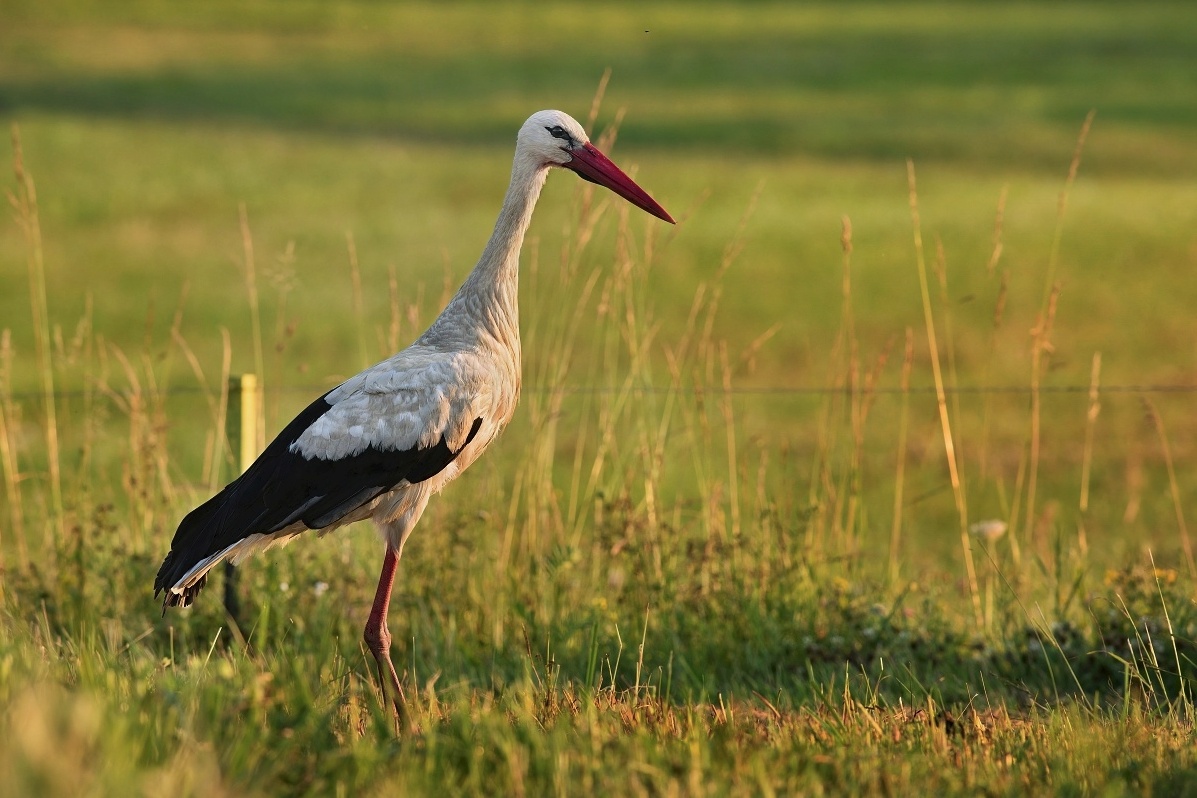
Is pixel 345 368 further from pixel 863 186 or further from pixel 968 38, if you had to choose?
pixel 968 38

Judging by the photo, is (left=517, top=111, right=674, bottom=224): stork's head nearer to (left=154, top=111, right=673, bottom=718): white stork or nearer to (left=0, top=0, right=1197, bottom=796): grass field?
(left=154, top=111, right=673, bottom=718): white stork

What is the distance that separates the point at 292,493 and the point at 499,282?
3.12 feet

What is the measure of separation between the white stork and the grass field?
0.31 metres

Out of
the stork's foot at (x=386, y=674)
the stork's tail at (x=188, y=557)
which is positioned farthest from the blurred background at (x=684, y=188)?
the stork's foot at (x=386, y=674)

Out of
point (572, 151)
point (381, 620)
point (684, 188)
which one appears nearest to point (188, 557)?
point (381, 620)

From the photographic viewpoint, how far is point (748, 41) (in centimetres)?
3347

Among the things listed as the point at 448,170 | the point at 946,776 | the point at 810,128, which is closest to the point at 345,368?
the point at 448,170

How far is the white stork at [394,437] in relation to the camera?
14.8ft

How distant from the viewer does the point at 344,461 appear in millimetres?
4547

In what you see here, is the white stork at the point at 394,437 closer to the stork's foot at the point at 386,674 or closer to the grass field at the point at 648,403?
the stork's foot at the point at 386,674

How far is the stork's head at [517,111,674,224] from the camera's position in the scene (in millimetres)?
4828

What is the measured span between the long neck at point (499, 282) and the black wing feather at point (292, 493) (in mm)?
387

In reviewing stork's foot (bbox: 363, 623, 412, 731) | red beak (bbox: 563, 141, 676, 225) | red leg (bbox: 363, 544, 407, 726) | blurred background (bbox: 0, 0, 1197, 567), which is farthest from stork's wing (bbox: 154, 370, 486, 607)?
blurred background (bbox: 0, 0, 1197, 567)

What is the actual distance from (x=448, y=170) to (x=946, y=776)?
17.9 m
